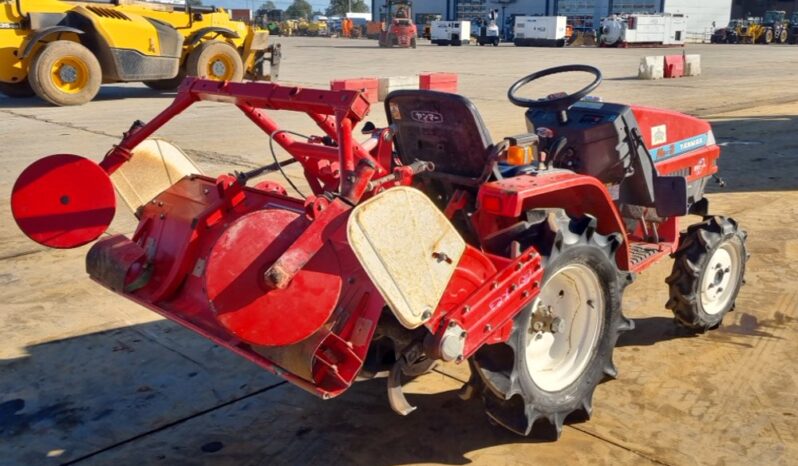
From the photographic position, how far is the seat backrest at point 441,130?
312 cm

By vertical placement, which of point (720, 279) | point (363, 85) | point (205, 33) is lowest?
point (720, 279)

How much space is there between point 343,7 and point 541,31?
254 feet

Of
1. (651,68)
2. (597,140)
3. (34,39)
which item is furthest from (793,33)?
(597,140)

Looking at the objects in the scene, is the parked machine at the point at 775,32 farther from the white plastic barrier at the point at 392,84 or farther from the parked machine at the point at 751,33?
the white plastic barrier at the point at 392,84

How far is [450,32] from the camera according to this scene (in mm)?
41906

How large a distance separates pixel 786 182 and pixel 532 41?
3649cm

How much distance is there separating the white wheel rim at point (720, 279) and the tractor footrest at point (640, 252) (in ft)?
0.92

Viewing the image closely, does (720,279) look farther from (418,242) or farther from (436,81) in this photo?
(436,81)

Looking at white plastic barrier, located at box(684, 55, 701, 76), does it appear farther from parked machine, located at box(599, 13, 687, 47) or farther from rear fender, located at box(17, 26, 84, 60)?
parked machine, located at box(599, 13, 687, 47)

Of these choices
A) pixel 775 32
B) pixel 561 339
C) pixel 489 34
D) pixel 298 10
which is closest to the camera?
pixel 561 339

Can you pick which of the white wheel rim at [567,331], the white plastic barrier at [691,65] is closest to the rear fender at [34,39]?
the white wheel rim at [567,331]

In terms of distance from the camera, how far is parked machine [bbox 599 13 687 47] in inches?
1516

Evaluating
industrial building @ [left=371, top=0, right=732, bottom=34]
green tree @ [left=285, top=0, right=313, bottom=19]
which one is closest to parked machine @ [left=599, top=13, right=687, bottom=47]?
industrial building @ [left=371, top=0, right=732, bottom=34]

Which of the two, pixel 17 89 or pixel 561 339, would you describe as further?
pixel 17 89
